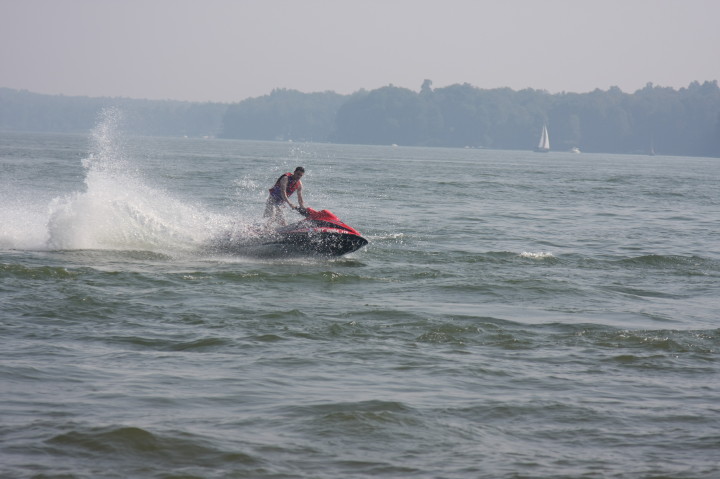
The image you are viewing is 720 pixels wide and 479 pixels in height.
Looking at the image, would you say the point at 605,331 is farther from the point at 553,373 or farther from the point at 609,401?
the point at 609,401

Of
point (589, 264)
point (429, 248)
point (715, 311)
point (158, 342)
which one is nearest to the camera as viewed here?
point (158, 342)

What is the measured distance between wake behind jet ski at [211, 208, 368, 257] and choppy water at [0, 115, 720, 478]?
0.26 meters

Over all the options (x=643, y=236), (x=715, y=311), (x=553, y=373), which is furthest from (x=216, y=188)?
(x=553, y=373)

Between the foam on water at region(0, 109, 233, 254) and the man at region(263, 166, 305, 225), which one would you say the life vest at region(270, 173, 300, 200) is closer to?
the man at region(263, 166, 305, 225)

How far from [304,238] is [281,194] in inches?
37.3

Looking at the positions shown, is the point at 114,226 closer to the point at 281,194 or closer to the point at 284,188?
the point at 281,194

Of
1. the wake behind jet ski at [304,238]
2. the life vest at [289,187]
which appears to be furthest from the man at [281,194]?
the wake behind jet ski at [304,238]

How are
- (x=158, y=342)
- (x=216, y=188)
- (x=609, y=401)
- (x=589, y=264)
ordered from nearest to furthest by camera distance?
(x=609, y=401) → (x=158, y=342) → (x=589, y=264) → (x=216, y=188)

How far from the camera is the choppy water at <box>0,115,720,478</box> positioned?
6.82 m

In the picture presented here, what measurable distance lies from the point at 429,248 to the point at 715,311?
294 inches

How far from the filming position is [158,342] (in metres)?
9.88

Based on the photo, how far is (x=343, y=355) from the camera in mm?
9633

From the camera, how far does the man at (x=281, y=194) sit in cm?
1625

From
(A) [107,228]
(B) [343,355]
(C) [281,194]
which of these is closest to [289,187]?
(C) [281,194]
